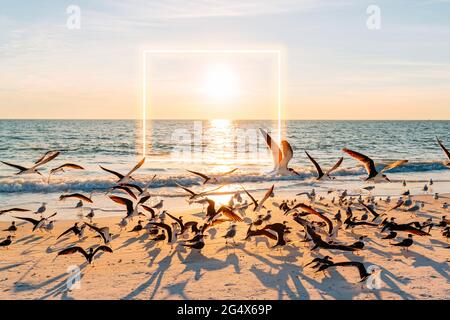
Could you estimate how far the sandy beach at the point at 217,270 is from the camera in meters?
9.88

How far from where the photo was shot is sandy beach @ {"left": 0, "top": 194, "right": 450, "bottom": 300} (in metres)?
9.88

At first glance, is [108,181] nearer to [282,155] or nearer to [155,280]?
[282,155]

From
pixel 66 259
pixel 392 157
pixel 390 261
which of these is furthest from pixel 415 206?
pixel 392 157

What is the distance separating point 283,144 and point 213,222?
2.91m

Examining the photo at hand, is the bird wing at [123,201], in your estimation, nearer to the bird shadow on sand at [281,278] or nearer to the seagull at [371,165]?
the bird shadow on sand at [281,278]

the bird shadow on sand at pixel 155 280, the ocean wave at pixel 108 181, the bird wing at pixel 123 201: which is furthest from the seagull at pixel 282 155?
the ocean wave at pixel 108 181

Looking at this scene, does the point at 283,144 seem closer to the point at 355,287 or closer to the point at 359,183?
the point at 355,287

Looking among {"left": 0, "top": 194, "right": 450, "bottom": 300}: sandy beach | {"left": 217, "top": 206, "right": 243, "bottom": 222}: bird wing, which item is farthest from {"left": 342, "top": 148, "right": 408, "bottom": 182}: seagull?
{"left": 217, "top": 206, "right": 243, "bottom": 222}: bird wing

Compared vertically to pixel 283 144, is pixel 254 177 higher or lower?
lower

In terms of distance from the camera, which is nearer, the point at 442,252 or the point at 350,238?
the point at 442,252

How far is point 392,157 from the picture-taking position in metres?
53.3

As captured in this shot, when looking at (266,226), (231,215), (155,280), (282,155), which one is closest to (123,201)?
(155,280)
